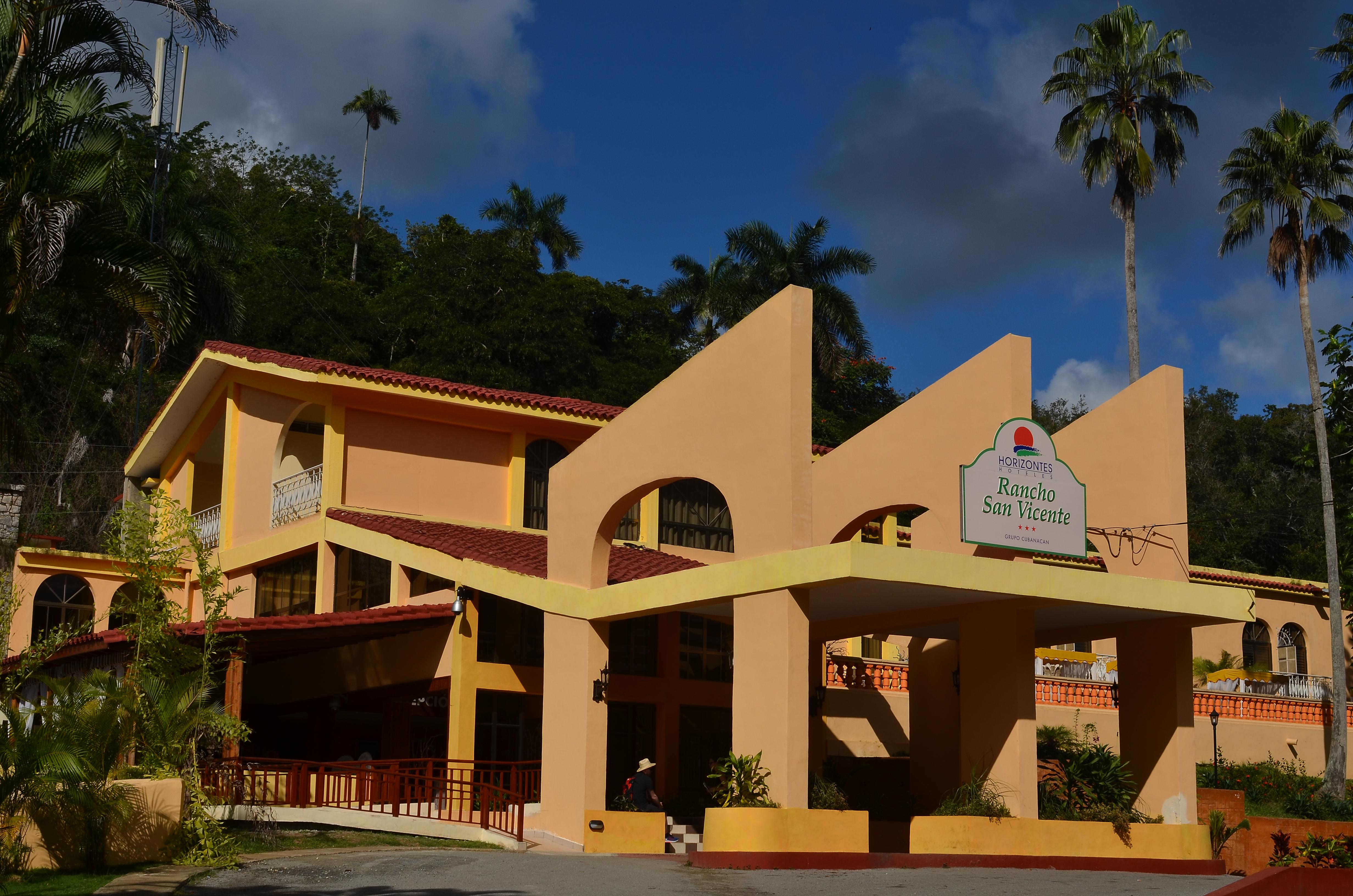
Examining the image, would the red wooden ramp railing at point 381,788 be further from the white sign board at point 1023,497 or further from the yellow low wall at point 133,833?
the white sign board at point 1023,497

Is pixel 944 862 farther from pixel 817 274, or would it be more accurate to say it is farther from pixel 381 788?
pixel 817 274

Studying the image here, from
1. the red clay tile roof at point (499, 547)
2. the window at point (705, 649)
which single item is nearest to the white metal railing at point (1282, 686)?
the window at point (705, 649)

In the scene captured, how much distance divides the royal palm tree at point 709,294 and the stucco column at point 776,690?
1268 inches

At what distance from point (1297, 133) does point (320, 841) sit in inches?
1147

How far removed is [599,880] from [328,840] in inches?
192

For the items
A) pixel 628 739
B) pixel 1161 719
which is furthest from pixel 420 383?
pixel 1161 719

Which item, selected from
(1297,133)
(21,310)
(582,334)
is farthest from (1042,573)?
(582,334)

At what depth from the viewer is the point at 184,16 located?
15.3 metres

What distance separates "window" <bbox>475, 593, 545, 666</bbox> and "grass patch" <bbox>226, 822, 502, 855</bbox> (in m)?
3.39

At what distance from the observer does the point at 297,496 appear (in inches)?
949

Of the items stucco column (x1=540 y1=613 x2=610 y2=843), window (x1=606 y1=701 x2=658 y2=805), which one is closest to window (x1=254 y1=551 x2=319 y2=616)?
window (x1=606 y1=701 x2=658 y2=805)

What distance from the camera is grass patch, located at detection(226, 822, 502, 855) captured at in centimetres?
1589

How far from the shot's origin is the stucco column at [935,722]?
21844 mm

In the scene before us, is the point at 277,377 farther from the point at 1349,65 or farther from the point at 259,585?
the point at 1349,65
